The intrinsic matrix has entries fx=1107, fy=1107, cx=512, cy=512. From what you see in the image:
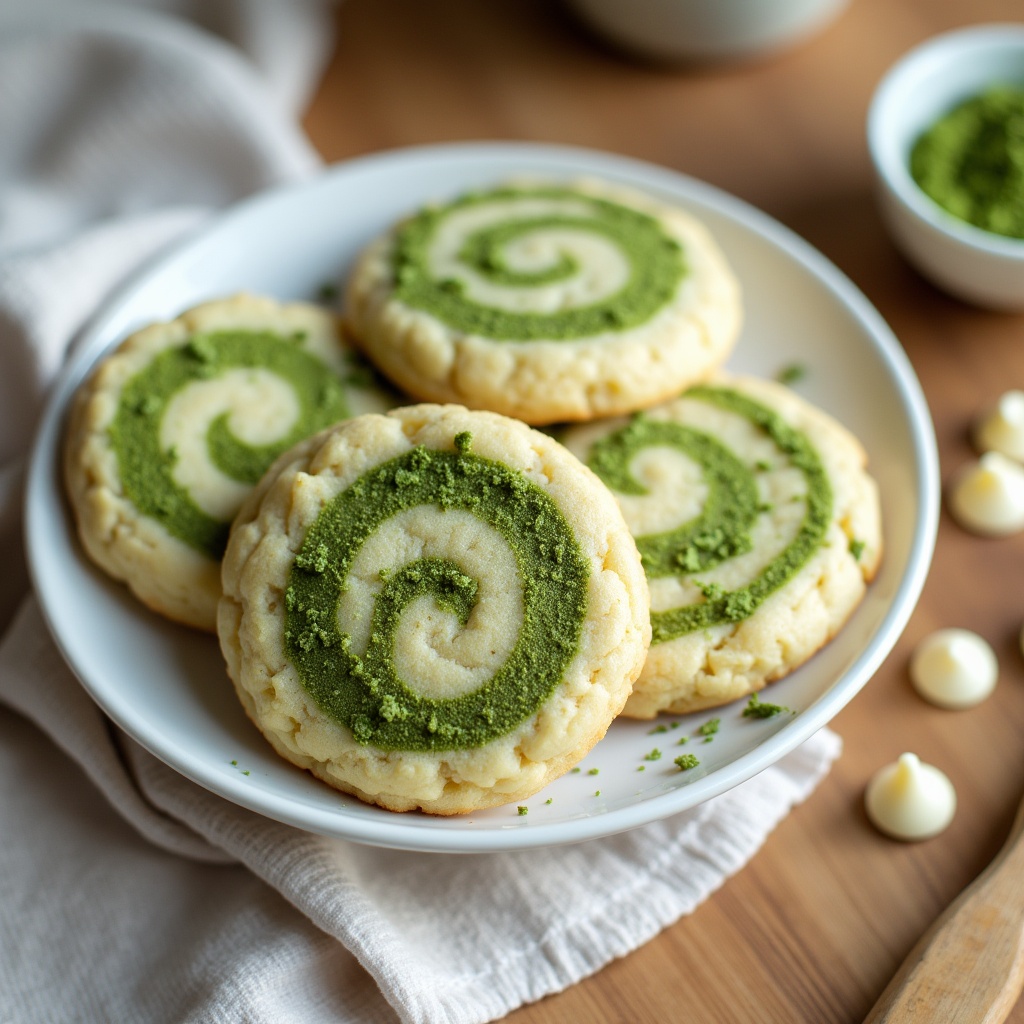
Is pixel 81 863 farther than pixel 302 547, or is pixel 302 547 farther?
pixel 81 863

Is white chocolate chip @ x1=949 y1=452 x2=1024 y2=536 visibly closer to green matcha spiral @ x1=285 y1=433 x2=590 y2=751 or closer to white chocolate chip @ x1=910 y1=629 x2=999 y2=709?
white chocolate chip @ x1=910 y1=629 x2=999 y2=709

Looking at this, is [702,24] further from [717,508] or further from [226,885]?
[226,885]

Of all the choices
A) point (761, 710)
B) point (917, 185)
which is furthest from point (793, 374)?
point (761, 710)

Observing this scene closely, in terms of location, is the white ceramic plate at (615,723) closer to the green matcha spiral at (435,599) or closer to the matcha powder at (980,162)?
the green matcha spiral at (435,599)

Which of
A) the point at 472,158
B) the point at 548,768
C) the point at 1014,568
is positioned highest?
the point at 472,158

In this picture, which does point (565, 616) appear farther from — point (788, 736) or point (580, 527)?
point (788, 736)

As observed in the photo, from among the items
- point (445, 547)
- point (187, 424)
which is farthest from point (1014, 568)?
point (187, 424)
